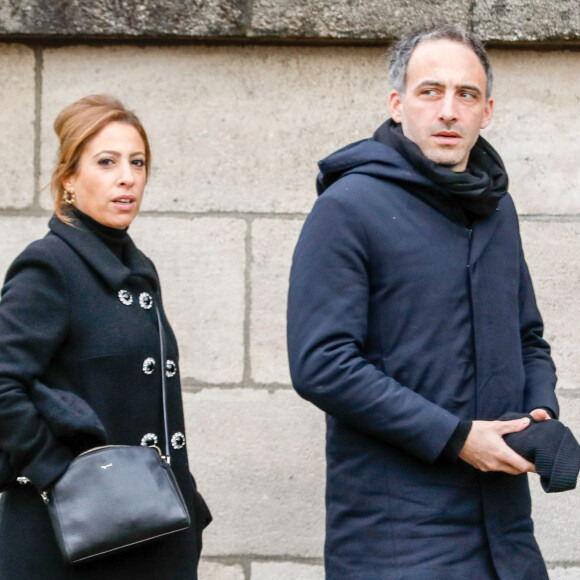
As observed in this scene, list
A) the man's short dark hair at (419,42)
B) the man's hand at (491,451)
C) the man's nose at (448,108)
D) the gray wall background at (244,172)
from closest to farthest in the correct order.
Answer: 1. the man's hand at (491,451)
2. the man's nose at (448,108)
3. the man's short dark hair at (419,42)
4. the gray wall background at (244,172)

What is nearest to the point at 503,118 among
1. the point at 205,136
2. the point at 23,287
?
the point at 205,136

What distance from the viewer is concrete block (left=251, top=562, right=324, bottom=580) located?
3885mm

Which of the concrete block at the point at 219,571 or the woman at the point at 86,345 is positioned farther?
the concrete block at the point at 219,571

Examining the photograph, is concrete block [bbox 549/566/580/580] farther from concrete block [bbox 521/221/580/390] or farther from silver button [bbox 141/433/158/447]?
silver button [bbox 141/433/158/447]

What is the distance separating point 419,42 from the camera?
2.59 m

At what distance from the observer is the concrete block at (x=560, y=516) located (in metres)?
3.84

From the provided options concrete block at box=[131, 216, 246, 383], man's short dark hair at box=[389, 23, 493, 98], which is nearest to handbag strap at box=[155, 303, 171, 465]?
man's short dark hair at box=[389, 23, 493, 98]

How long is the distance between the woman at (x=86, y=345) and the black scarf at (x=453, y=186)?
686 millimetres

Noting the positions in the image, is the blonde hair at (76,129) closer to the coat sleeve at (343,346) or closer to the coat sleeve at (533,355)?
the coat sleeve at (343,346)

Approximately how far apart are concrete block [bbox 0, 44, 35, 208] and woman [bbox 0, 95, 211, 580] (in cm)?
117

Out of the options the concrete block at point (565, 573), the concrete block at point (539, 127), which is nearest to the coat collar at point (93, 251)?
the concrete block at point (539, 127)

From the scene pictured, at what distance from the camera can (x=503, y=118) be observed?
3818 millimetres

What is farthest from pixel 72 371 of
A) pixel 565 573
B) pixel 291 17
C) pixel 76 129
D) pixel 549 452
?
pixel 565 573

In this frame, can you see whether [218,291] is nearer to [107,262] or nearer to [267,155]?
[267,155]
